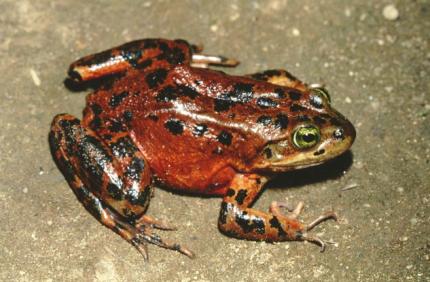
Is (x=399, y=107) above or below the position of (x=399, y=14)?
below

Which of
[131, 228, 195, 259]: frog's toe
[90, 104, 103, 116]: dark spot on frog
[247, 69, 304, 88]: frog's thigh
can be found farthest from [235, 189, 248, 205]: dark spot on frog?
[90, 104, 103, 116]: dark spot on frog

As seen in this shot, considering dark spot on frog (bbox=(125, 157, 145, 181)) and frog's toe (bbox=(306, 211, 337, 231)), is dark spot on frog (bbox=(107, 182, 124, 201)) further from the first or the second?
frog's toe (bbox=(306, 211, 337, 231))

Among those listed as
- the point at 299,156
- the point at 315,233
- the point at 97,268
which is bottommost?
the point at 97,268

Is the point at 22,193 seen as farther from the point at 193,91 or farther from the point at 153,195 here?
the point at 193,91

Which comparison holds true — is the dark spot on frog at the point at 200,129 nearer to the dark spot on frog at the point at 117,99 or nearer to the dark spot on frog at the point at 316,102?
the dark spot on frog at the point at 117,99

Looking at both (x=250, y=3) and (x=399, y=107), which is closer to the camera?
(x=399, y=107)

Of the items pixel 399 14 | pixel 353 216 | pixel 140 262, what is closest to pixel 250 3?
pixel 399 14
